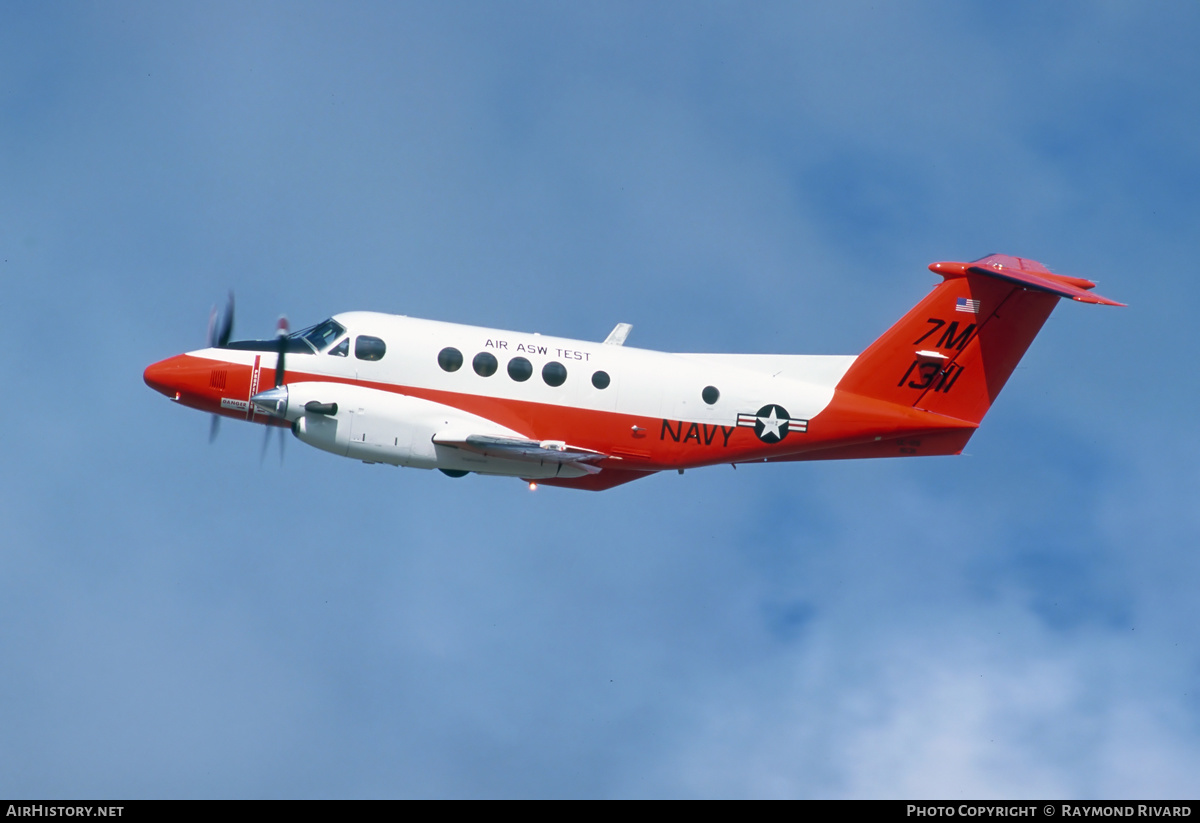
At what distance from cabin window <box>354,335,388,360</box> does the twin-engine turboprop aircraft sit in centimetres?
2

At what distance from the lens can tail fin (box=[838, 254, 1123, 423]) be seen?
31906 mm

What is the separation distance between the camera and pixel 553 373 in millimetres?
29969

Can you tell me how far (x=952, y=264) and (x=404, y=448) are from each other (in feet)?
41.3

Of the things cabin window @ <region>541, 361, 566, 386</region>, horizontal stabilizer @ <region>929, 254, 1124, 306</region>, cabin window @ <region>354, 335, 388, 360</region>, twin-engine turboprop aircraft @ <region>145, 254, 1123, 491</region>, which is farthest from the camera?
horizontal stabilizer @ <region>929, 254, 1124, 306</region>

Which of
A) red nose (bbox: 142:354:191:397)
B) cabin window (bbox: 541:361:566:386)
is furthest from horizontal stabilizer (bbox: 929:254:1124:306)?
red nose (bbox: 142:354:191:397)

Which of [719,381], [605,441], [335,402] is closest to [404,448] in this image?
[335,402]

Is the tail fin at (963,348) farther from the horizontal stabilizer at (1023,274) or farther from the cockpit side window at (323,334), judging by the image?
the cockpit side window at (323,334)

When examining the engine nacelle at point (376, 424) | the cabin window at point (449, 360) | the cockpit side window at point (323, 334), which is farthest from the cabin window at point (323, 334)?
the cabin window at point (449, 360)

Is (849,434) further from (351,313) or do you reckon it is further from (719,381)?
(351,313)

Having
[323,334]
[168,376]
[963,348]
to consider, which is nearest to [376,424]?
[323,334]

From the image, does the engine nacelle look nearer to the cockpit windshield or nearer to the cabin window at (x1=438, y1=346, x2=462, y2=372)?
the cabin window at (x1=438, y1=346, x2=462, y2=372)

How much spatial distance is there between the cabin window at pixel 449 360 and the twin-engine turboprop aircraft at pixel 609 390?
28mm

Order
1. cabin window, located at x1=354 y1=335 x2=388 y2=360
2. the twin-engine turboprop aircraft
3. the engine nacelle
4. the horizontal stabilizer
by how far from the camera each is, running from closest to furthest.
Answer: the engine nacelle < the twin-engine turboprop aircraft < cabin window, located at x1=354 y1=335 x2=388 y2=360 < the horizontal stabilizer

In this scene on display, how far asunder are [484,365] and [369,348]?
2.33 metres
